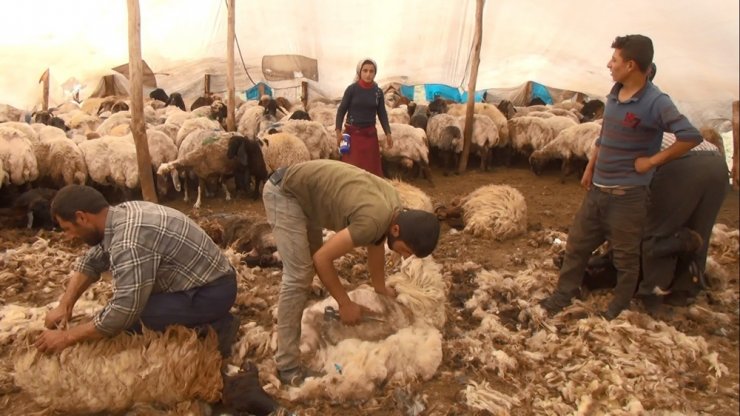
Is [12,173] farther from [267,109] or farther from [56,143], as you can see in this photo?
[267,109]

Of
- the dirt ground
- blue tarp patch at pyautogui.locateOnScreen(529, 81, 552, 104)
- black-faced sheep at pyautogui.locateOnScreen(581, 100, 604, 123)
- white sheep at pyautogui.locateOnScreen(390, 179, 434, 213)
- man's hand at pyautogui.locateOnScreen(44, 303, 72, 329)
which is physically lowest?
the dirt ground

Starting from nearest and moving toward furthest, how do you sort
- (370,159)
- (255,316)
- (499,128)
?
(255,316), (370,159), (499,128)

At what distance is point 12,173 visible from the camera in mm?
6082

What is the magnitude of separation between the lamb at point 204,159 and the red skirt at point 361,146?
6.46ft

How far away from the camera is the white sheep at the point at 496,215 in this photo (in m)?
5.39

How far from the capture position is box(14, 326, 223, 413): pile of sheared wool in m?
2.47

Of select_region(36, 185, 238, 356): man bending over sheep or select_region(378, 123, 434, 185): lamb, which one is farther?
select_region(378, 123, 434, 185): lamb

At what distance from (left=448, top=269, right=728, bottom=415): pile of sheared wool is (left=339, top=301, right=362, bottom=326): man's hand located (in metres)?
0.73

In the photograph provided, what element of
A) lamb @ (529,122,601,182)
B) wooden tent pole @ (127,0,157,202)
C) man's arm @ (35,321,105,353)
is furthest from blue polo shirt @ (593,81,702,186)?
lamb @ (529,122,601,182)

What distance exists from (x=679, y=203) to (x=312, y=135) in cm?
551

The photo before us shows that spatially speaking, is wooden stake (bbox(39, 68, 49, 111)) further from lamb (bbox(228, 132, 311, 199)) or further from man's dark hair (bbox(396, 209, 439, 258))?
man's dark hair (bbox(396, 209, 439, 258))

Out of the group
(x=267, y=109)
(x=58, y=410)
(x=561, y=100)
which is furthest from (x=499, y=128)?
(x=58, y=410)

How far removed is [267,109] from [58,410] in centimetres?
839

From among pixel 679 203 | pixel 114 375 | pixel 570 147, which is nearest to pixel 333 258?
pixel 114 375
